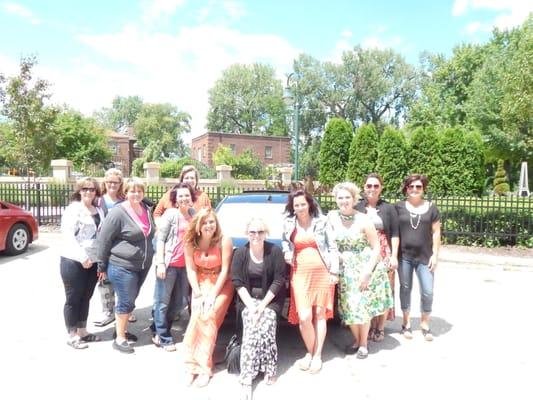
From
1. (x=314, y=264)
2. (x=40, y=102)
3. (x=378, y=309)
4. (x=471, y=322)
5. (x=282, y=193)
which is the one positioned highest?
(x=40, y=102)

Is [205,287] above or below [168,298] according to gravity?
Answer: above

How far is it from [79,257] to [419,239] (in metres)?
3.61

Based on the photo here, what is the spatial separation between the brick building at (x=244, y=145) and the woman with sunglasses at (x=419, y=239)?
4269 centimetres

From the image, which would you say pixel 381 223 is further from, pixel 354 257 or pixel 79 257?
pixel 79 257

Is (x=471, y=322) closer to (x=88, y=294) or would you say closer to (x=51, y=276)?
(x=88, y=294)

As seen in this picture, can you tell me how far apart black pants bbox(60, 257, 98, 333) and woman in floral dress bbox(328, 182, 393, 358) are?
8.54ft

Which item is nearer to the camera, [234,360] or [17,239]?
[234,360]

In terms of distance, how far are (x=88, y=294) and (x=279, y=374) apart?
2.20m

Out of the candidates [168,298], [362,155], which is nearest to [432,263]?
[168,298]

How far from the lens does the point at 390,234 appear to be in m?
4.50

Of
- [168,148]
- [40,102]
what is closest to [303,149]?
[168,148]

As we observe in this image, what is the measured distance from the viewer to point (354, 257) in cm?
402

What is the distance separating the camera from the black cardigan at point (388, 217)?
4.45 meters

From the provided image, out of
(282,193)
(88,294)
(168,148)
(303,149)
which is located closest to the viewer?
(88,294)
